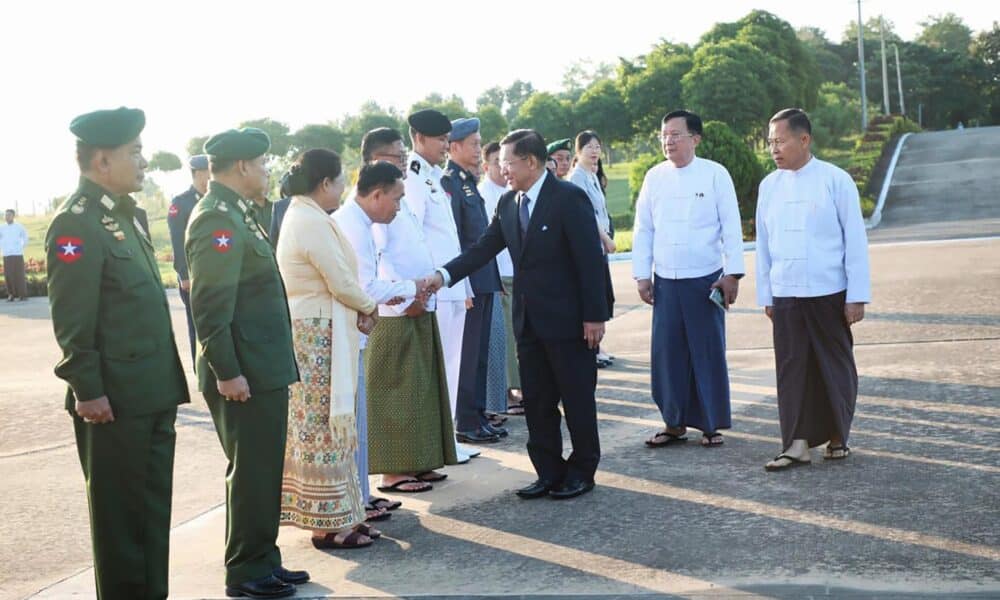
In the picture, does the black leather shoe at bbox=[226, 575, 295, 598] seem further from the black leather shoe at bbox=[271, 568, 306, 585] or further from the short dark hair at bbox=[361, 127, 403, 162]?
the short dark hair at bbox=[361, 127, 403, 162]

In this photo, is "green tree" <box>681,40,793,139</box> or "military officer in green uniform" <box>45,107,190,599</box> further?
"green tree" <box>681,40,793,139</box>

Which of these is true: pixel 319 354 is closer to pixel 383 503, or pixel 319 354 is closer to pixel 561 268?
pixel 383 503

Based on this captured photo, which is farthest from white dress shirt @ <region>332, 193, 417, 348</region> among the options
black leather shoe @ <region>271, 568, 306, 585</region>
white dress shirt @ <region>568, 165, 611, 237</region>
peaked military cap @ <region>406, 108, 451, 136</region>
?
white dress shirt @ <region>568, 165, 611, 237</region>

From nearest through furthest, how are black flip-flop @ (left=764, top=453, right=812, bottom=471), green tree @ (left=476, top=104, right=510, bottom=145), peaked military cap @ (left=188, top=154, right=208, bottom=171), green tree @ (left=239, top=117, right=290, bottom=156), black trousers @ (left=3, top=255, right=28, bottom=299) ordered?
1. black flip-flop @ (left=764, top=453, right=812, bottom=471)
2. peaked military cap @ (left=188, top=154, right=208, bottom=171)
3. black trousers @ (left=3, top=255, right=28, bottom=299)
4. green tree @ (left=476, top=104, right=510, bottom=145)
5. green tree @ (left=239, top=117, right=290, bottom=156)

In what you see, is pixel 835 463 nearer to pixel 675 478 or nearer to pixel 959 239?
pixel 675 478

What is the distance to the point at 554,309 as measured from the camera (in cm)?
624

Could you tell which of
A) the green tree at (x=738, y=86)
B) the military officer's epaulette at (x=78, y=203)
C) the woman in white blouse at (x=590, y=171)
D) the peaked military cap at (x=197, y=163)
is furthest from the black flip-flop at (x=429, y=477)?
the green tree at (x=738, y=86)

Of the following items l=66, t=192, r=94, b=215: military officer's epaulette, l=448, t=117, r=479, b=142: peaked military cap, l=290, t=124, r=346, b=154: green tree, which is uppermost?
l=290, t=124, r=346, b=154: green tree

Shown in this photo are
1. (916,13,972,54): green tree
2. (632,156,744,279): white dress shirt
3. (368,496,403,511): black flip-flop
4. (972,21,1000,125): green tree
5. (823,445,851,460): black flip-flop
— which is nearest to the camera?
(368,496,403,511): black flip-flop

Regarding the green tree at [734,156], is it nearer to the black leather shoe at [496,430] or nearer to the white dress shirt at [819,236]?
the black leather shoe at [496,430]

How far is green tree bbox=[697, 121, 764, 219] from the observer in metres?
25.4

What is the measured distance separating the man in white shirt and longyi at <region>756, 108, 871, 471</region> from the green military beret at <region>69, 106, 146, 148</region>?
3.66 m

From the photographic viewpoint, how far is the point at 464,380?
773 cm

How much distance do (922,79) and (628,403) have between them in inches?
3147
